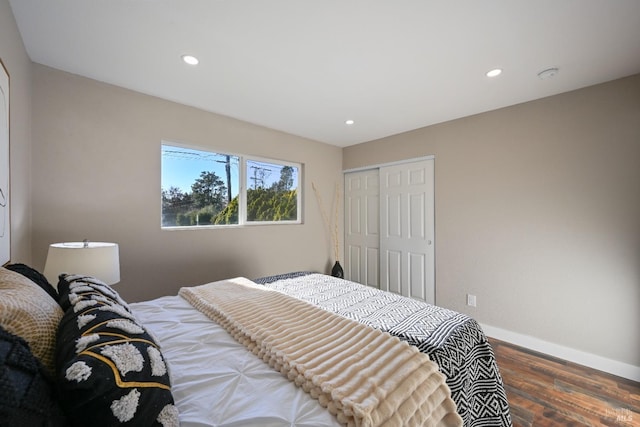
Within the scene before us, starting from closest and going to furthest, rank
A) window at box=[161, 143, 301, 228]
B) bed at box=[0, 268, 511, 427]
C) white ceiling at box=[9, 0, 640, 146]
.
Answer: bed at box=[0, 268, 511, 427] → white ceiling at box=[9, 0, 640, 146] → window at box=[161, 143, 301, 228]

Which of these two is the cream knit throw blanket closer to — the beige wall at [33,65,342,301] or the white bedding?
the white bedding

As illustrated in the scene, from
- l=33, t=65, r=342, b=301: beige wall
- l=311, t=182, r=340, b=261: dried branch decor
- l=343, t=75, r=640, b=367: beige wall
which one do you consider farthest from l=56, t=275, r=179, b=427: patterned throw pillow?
l=311, t=182, r=340, b=261: dried branch decor

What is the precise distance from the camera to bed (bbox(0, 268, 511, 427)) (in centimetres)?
58

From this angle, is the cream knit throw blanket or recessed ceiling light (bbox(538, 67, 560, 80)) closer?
the cream knit throw blanket

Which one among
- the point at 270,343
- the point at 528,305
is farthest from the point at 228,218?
the point at 528,305

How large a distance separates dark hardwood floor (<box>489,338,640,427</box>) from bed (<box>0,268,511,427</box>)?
67 centimetres

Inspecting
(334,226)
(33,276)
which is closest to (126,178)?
(33,276)

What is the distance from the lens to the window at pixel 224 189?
271 cm

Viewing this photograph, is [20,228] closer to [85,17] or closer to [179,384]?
[85,17]

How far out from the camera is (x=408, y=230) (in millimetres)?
3451

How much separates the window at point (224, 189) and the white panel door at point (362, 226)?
90 centimetres

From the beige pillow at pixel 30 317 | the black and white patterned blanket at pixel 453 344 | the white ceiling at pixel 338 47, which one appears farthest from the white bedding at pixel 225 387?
the white ceiling at pixel 338 47

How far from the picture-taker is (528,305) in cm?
254

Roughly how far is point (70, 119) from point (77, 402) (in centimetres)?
240
